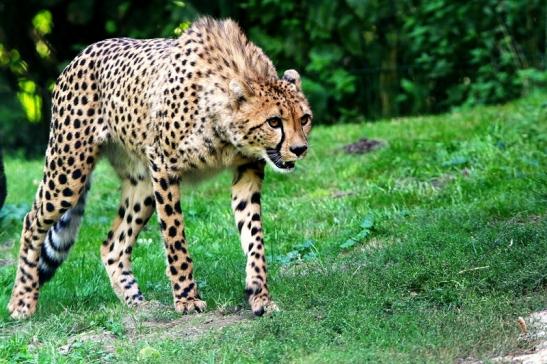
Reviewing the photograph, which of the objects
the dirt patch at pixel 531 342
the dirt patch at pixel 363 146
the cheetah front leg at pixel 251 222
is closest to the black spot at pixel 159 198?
Answer: the cheetah front leg at pixel 251 222

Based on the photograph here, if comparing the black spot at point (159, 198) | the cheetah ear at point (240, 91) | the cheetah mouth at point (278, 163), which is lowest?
the black spot at point (159, 198)

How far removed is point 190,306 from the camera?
16.4 feet

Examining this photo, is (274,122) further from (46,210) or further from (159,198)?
(46,210)

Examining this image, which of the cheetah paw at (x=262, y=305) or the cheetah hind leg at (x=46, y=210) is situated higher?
the cheetah hind leg at (x=46, y=210)

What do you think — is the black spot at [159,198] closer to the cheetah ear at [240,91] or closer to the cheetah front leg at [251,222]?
the cheetah front leg at [251,222]

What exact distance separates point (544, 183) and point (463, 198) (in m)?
0.52

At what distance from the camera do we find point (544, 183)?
645cm

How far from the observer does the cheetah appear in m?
4.88

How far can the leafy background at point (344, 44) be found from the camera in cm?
1136

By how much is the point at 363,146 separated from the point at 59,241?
3.64 m

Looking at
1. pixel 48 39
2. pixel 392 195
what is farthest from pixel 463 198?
pixel 48 39

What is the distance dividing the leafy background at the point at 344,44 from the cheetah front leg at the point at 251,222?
602cm

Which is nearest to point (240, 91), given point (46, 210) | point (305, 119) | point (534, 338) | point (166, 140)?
point (305, 119)

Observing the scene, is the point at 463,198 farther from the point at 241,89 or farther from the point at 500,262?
the point at 241,89
